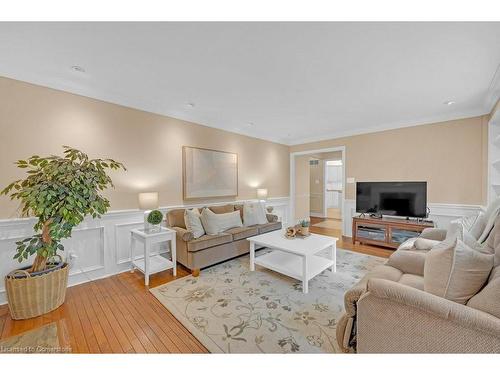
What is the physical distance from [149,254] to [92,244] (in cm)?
73

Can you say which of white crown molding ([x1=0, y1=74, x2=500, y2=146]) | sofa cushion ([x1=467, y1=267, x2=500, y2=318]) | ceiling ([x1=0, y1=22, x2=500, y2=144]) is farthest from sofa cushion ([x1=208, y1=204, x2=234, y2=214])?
sofa cushion ([x1=467, y1=267, x2=500, y2=318])

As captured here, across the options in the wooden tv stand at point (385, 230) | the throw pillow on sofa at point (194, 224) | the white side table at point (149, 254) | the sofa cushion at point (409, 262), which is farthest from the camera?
the wooden tv stand at point (385, 230)

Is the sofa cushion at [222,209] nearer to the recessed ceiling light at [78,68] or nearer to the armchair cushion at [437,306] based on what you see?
the recessed ceiling light at [78,68]

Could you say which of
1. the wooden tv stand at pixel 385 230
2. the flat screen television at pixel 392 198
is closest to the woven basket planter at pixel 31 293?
the wooden tv stand at pixel 385 230

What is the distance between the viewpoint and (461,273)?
3.55 ft

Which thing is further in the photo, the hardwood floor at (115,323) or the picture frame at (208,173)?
the picture frame at (208,173)

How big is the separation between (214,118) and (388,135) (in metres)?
3.37

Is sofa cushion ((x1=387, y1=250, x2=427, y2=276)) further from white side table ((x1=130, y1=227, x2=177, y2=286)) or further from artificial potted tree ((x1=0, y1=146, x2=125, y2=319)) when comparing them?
artificial potted tree ((x1=0, y1=146, x2=125, y2=319))

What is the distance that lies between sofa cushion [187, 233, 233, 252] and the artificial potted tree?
1.11 metres

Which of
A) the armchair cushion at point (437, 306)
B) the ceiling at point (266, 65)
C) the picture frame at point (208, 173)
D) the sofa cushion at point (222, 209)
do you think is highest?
the ceiling at point (266, 65)

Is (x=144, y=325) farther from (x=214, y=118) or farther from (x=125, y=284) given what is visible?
(x=214, y=118)

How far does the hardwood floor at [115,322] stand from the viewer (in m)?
1.57

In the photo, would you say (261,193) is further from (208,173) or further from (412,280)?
(412,280)

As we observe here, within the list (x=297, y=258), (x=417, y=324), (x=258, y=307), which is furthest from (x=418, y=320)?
(x=297, y=258)
